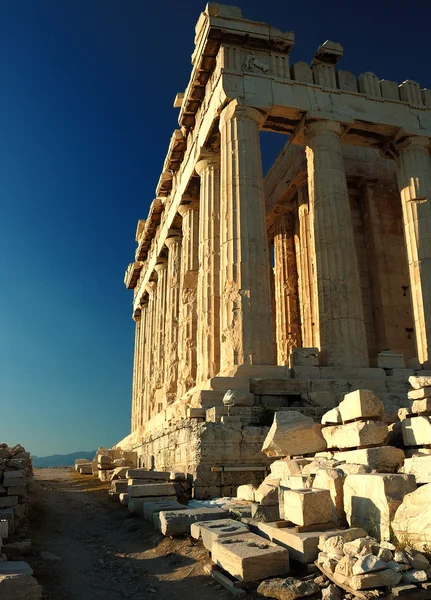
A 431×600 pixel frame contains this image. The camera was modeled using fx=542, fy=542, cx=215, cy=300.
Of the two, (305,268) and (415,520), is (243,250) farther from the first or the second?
(415,520)

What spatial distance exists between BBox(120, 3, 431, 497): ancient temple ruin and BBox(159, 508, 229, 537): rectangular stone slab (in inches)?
111

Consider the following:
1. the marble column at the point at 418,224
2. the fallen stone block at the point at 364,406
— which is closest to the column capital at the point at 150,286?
the marble column at the point at 418,224

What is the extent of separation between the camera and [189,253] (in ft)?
73.3

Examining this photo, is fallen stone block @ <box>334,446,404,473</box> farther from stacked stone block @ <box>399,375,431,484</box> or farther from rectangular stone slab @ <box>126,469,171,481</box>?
rectangular stone slab @ <box>126,469,171,481</box>

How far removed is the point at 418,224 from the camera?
1809 cm

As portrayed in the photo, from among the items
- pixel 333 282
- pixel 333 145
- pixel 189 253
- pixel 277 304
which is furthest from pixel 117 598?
pixel 277 304

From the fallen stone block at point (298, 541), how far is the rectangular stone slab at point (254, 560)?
0.51ft

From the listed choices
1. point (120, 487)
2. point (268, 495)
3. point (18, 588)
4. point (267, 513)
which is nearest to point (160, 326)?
point (120, 487)

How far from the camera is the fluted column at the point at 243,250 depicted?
1476 cm

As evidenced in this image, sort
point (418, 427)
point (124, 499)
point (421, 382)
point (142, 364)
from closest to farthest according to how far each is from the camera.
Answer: point (418, 427) < point (421, 382) < point (124, 499) < point (142, 364)

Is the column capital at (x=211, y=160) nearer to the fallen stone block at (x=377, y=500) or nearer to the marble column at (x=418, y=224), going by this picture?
the marble column at (x=418, y=224)

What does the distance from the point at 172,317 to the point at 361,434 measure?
750 inches

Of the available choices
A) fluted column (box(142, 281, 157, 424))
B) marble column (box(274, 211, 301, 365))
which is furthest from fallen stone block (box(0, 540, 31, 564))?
fluted column (box(142, 281, 157, 424))

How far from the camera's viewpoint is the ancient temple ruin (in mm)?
13938
